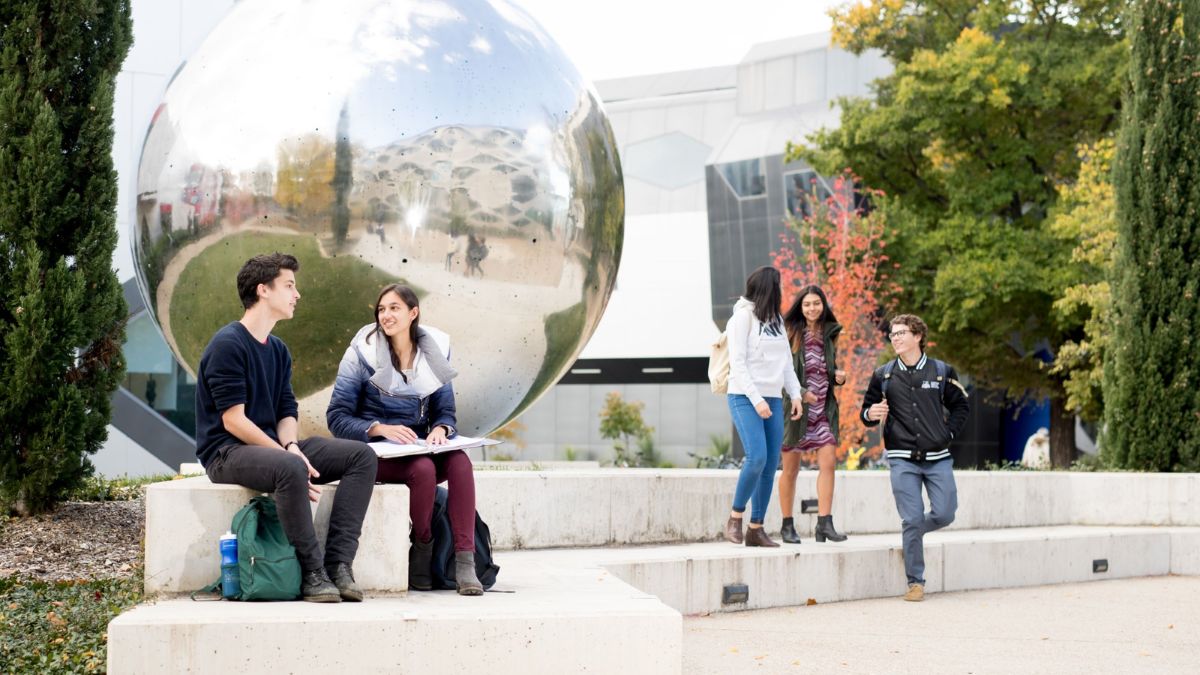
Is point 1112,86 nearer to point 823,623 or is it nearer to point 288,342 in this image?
point 823,623

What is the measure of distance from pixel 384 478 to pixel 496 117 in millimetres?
1780

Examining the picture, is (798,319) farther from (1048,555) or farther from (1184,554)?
(1184,554)

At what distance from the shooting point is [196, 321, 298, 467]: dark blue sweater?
5.01 meters

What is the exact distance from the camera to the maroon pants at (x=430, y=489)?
5.38m

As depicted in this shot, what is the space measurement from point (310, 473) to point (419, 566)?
66 centimetres

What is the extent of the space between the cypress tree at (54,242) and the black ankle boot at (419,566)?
340cm

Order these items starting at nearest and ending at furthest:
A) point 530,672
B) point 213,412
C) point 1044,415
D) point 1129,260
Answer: point 530,672
point 213,412
point 1129,260
point 1044,415

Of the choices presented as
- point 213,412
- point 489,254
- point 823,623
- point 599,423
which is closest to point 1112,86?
point 823,623

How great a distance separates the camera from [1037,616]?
7.98 metres

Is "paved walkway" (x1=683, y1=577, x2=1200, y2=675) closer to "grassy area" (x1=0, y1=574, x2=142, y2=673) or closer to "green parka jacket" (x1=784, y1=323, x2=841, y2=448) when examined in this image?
"green parka jacket" (x1=784, y1=323, x2=841, y2=448)

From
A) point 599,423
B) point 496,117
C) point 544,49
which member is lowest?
point 599,423

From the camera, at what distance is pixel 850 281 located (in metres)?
22.5

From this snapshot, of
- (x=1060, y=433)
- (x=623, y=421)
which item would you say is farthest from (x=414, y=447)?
(x=623, y=421)

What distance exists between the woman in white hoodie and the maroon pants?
2.64m
